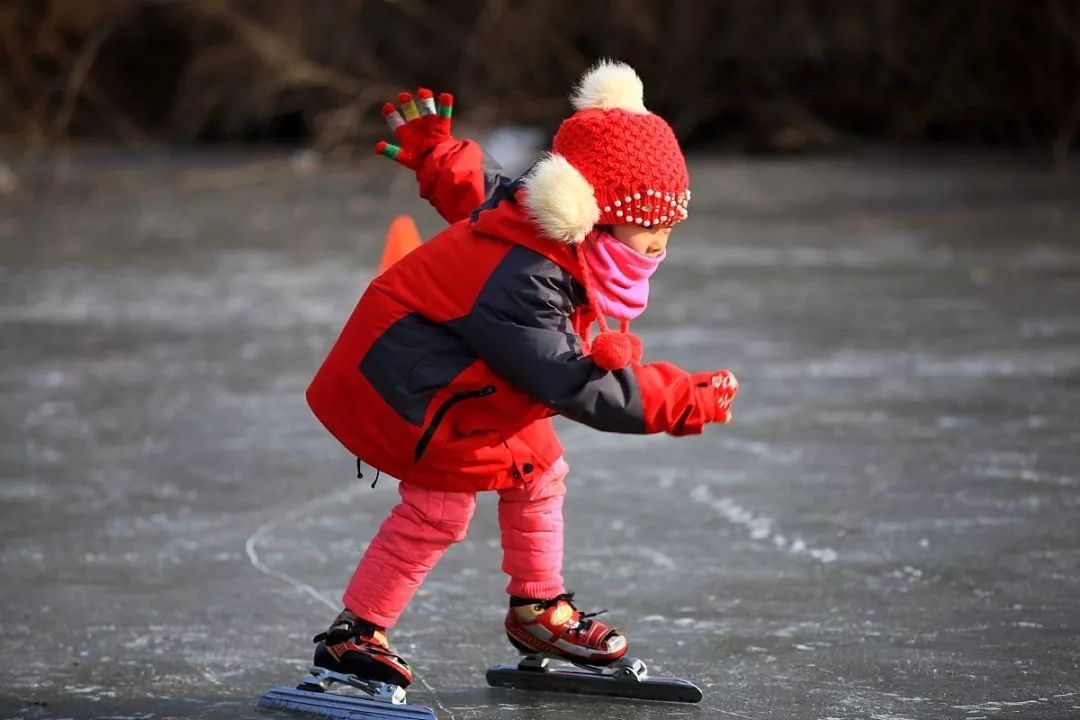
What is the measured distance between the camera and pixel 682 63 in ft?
43.3

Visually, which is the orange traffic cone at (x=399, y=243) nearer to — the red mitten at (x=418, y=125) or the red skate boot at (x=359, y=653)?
the red mitten at (x=418, y=125)

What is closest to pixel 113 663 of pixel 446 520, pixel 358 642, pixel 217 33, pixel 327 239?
pixel 358 642

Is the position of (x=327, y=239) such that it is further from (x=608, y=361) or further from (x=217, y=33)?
(x=608, y=361)

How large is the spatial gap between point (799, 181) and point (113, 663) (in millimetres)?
8828

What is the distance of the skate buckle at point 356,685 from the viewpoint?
10.2ft

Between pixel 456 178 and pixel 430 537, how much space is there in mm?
742

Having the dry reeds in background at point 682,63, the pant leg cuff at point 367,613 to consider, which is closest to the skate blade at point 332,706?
the pant leg cuff at point 367,613

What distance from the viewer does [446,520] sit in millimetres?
3164

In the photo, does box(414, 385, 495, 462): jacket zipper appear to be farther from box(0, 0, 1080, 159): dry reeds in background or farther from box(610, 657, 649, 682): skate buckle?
box(0, 0, 1080, 159): dry reeds in background

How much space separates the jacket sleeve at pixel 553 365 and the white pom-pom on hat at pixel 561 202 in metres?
0.08

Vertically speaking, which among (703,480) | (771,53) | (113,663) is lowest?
(113,663)

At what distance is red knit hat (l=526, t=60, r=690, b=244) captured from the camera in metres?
2.96

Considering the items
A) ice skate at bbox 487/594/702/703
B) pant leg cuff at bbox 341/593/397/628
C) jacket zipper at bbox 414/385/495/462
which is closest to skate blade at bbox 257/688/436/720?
pant leg cuff at bbox 341/593/397/628

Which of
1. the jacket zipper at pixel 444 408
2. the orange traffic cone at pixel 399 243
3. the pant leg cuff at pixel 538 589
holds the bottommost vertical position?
the pant leg cuff at pixel 538 589
